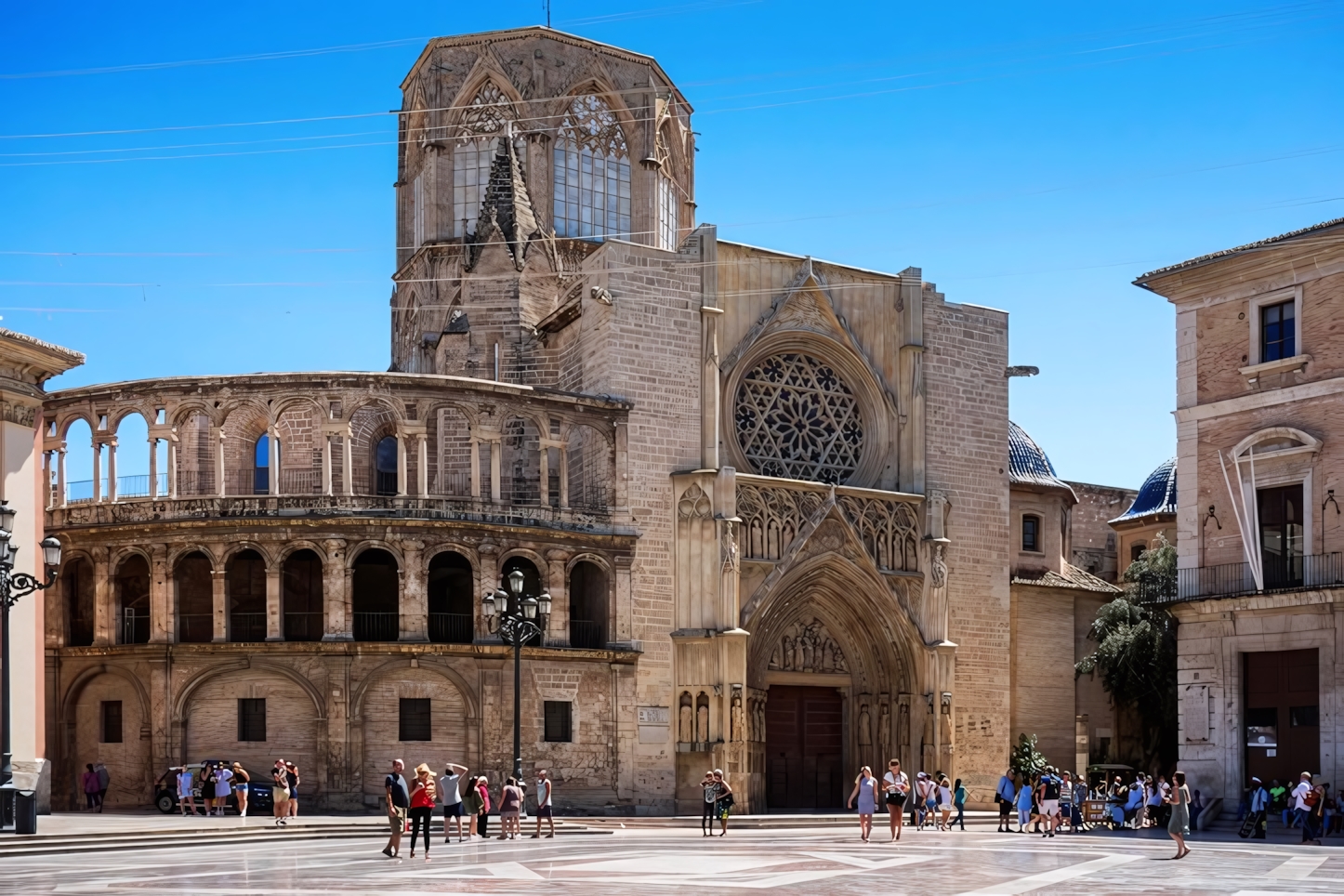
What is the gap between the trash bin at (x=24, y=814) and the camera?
25.8m

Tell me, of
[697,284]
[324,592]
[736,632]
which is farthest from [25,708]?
[697,284]

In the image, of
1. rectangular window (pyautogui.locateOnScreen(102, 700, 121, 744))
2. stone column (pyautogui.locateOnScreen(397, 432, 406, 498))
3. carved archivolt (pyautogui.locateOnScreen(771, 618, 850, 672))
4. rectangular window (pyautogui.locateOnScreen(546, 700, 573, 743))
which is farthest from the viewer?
carved archivolt (pyautogui.locateOnScreen(771, 618, 850, 672))

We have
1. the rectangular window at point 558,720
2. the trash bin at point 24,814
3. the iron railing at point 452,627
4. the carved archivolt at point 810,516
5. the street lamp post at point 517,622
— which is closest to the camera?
the trash bin at point 24,814

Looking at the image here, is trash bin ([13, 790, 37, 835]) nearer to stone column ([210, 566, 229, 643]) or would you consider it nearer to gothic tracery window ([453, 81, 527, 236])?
stone column ([210, 566, 229, 643])

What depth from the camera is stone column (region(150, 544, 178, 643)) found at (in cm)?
3600

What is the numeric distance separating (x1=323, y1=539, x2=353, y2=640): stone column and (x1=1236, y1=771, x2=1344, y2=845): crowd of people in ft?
58.6

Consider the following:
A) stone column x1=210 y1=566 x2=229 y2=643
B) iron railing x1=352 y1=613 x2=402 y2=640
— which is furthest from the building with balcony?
stone column x1=210 y1=566 x2=229 y2=643

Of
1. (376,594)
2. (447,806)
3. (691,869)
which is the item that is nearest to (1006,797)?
(447,806)

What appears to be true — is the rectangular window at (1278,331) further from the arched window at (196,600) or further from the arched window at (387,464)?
the arched window at (196,600)

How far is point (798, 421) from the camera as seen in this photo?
138 ft

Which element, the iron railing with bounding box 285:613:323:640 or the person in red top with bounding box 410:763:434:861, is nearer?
the person in red top with bounding box 410:763:434:861

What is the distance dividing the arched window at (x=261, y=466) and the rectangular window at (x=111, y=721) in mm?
6228

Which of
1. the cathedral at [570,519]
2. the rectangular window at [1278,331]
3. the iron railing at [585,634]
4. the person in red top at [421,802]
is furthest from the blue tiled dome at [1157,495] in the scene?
the person in red top at [421,802]

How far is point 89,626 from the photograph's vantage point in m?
38.2
